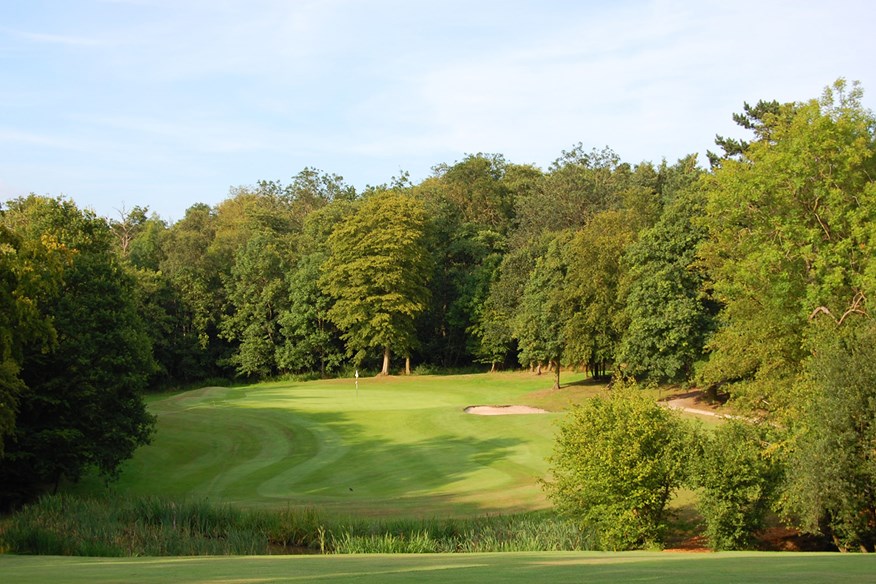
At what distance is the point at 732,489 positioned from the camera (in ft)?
72.2

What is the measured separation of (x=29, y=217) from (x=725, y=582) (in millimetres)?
45235

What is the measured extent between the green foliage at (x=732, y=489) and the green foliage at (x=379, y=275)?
4752cm

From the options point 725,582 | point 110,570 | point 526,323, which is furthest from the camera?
point 526,323

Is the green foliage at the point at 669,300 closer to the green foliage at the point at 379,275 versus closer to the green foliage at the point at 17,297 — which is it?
the green foliage at the point at 379,275

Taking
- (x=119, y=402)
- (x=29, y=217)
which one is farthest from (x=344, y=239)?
(x=119, y=402)

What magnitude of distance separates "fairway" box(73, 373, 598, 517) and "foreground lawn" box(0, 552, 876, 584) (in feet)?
41.4

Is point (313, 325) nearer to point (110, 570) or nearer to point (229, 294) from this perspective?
point (229, 294)

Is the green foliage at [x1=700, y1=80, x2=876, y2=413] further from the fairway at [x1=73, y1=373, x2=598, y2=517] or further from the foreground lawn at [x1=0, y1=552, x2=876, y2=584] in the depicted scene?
the foreground lawn at [x1=0, y1=552, x2=876, y2=584]

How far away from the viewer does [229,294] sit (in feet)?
253

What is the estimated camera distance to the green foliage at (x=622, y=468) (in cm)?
2188

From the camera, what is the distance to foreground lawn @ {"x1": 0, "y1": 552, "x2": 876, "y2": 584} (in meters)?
9.67

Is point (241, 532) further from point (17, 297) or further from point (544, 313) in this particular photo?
point (544, 313)

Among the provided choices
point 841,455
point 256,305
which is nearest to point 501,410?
point 841,455

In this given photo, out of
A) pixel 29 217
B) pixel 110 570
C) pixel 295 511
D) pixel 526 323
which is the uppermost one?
pixel 29 217
